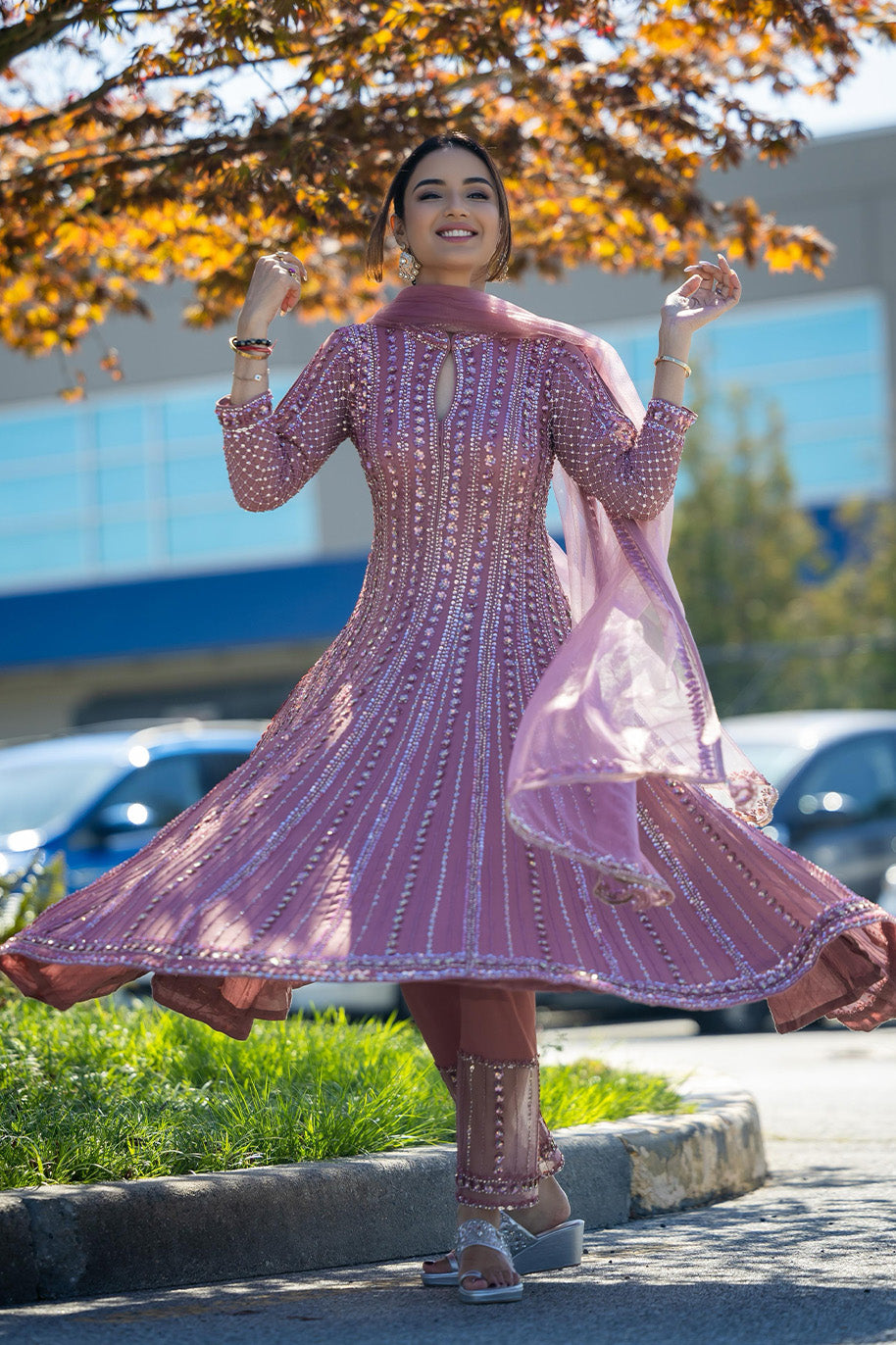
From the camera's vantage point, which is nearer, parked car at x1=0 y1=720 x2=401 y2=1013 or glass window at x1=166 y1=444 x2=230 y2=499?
parked car at x1=0 y1=720 x2=401 y2=1013

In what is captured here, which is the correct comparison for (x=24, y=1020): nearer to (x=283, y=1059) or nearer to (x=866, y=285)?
(x=283, y=1059)

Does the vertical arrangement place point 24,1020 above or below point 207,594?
below

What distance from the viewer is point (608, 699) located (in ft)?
10.6

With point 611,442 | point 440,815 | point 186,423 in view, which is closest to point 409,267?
point 611,442

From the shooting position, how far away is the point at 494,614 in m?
3.48

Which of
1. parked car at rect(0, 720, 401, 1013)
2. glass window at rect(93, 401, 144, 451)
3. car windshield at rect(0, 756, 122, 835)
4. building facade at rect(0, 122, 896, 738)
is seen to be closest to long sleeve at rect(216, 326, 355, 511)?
parked car at rect(0, 720, 401, 1013)

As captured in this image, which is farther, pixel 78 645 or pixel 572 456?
pixel 78 645

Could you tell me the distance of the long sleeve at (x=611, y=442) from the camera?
3.46 metres

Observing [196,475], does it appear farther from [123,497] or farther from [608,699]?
[608,699]

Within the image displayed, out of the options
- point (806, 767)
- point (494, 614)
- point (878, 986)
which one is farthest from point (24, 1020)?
point (806, 767)

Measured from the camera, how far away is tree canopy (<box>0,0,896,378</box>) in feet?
17.1

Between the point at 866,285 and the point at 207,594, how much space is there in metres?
11.2

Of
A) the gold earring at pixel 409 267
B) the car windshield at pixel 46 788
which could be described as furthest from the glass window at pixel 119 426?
the gold earring at pixel 409 267

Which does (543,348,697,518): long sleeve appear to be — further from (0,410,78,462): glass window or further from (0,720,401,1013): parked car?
(0,410,78,462): glass window
